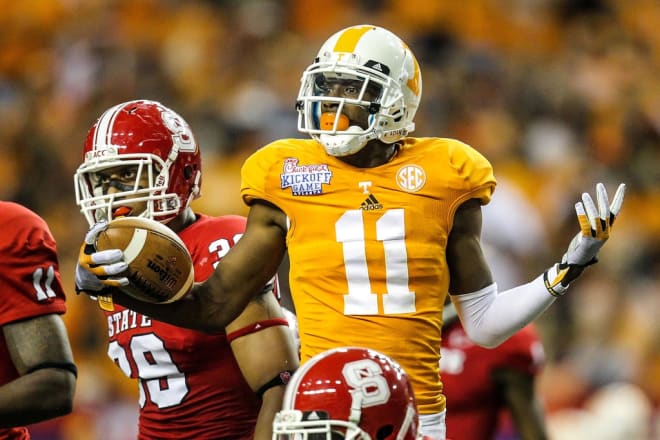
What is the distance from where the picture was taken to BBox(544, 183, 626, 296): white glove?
3188 mm

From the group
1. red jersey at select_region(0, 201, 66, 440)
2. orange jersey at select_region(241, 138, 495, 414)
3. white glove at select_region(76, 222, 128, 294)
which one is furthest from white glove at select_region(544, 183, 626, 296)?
red jersey at select_region(0, 201, 66, 440)

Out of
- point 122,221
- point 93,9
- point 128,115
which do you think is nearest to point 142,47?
point 93,9

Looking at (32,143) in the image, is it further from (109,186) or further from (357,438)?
(357,438)

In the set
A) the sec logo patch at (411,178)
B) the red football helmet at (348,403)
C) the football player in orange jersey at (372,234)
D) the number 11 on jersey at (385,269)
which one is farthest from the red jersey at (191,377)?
the red football helmet at (348,403)

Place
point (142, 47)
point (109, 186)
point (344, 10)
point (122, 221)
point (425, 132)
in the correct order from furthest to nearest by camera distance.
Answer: point (344, 10), point (142, 47), point (425, 132), point (109, 186), point (122, 221)

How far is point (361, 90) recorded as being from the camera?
11.0ft

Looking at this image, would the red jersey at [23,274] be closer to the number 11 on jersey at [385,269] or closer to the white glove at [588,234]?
the number 11 on jersey at [385,269]

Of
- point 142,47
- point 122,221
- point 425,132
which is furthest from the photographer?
point 142,47

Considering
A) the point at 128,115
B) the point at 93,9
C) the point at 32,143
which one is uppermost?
the point at 128,115

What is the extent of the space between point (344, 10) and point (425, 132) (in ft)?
6.63

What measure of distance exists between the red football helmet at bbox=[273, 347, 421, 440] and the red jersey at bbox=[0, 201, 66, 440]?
2.80ft

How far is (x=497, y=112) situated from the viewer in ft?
28.2

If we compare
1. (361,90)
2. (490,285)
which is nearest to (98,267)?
(361,90)

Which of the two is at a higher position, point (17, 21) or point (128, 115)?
point (128, 115)
